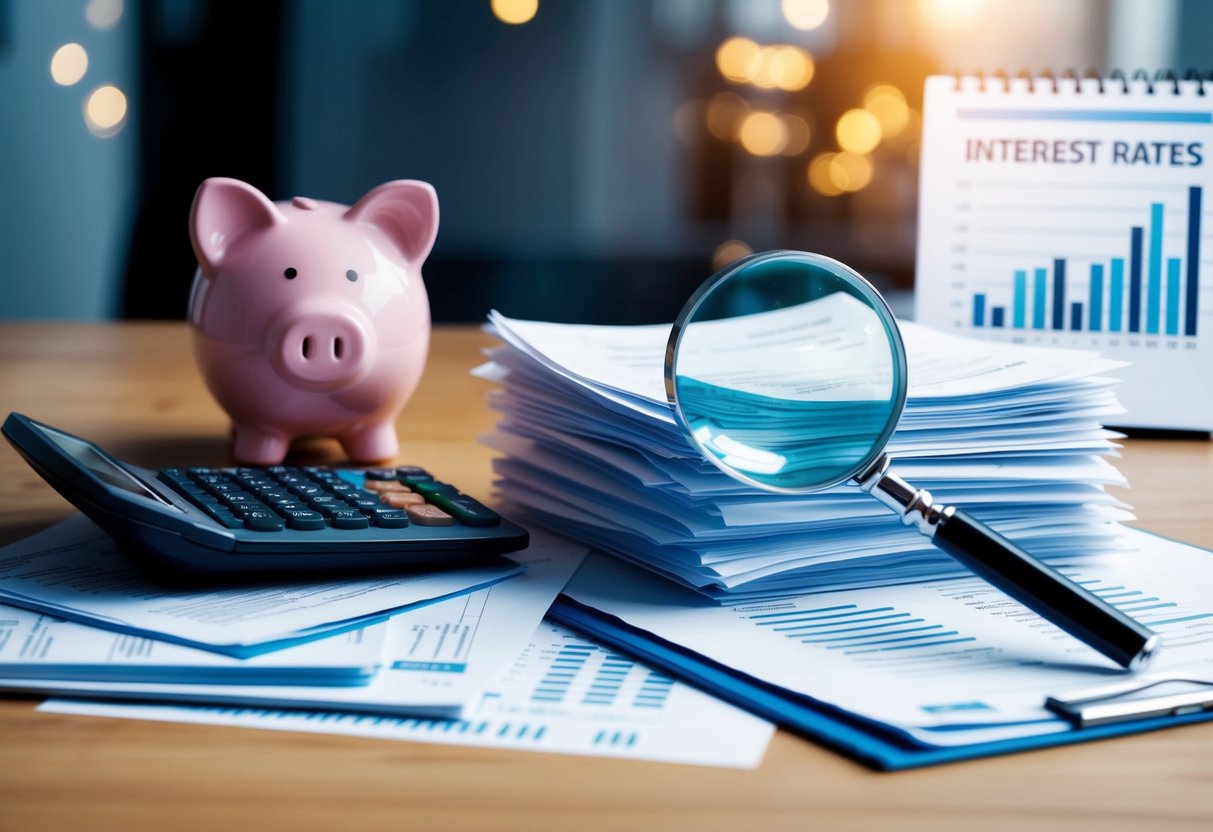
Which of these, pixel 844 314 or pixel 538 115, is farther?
A: pixel 538 115

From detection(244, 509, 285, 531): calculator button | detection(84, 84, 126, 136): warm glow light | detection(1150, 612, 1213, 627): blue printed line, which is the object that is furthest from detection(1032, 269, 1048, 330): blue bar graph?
detection(84, 84, 126, 136): warm glow light

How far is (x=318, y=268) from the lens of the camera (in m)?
0.81

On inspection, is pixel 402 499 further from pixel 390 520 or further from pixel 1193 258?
pixel 1193 258

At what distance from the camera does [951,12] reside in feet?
14.2

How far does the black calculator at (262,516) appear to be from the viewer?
532 mm

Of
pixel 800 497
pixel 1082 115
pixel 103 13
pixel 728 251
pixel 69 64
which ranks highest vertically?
pixel 103 13

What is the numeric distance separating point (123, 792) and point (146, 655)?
0.09 metres

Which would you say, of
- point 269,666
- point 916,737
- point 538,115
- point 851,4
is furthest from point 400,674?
point 851,4

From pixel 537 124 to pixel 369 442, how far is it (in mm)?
3449

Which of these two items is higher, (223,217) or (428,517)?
(223,217)

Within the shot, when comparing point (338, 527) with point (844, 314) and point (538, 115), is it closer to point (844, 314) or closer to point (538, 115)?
point (844, 314)

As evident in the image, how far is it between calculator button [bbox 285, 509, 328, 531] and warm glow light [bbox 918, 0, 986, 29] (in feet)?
13.7

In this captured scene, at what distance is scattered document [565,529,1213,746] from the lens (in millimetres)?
447

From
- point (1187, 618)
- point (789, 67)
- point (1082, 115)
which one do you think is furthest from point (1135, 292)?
point (789, 67)
